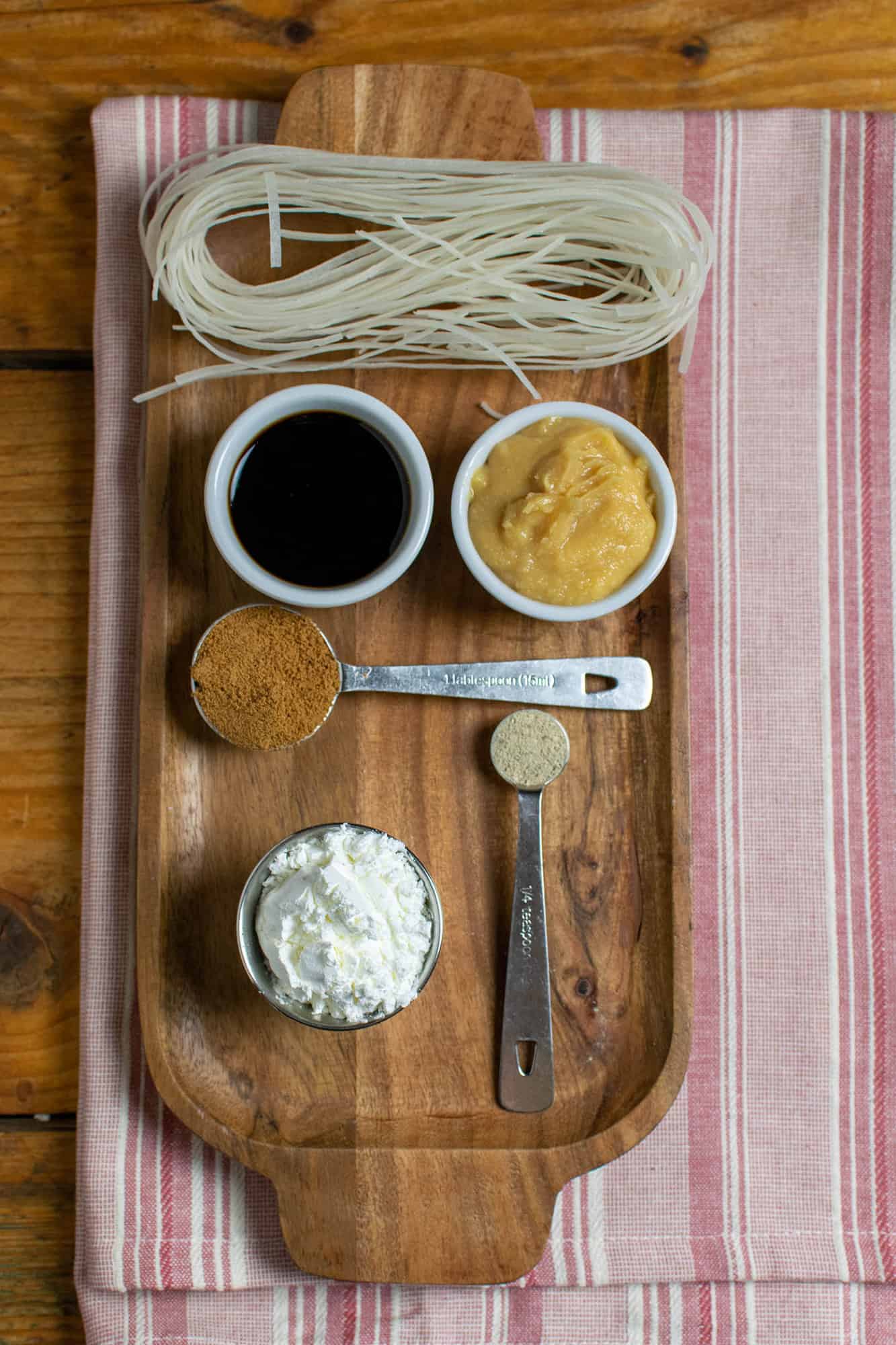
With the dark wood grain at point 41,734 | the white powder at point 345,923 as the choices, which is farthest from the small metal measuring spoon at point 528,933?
the dark wood grain at point 41,734

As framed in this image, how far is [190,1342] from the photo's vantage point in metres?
1.28

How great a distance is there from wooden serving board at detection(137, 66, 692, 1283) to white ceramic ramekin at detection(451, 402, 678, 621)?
7 centimetres

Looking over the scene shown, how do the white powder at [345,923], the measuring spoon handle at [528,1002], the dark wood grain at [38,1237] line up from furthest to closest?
the dark wood grain at [38,1237] < the measuring spoon handle at [528,1002] < the white powder at [345,923]

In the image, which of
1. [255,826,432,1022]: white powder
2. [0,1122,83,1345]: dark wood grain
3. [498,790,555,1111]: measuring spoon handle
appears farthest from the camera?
[0,1122,83,1345]: dark wood grain

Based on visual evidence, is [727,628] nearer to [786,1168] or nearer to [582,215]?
[582,215]

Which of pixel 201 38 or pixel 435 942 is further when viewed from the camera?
pixel 201 38

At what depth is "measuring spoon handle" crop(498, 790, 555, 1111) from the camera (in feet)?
4.02

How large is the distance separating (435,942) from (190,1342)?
57 cm

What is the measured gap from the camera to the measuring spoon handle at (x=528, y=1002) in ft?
4.02

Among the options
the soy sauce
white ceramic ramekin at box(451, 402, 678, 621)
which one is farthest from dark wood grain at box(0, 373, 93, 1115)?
white ceramic ramekin at box(451, 402, 678, 621)

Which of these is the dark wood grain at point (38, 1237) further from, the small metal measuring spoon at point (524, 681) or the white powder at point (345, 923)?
the small metal measuring spoon at point (524, 681)

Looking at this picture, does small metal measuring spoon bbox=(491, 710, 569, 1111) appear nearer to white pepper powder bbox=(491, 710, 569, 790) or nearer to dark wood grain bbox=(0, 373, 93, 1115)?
white pepper powder bbox=(491, 710, 569, 790)

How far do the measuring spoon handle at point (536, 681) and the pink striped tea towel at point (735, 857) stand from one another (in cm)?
13

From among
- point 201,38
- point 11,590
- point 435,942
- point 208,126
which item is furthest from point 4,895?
point 201,38
